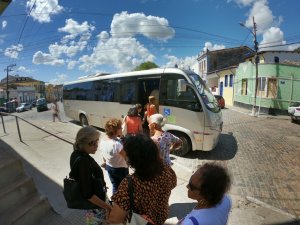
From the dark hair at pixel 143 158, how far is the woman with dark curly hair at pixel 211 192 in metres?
0.36

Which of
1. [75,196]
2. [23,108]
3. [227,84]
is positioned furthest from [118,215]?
[23,108]

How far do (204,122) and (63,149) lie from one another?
4.47m

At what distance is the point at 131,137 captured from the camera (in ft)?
7.18

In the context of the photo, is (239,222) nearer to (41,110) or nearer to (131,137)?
(131,137)

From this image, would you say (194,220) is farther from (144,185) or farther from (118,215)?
(118,215)

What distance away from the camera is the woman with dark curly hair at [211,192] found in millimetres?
1749

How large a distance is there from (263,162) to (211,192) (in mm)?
6684

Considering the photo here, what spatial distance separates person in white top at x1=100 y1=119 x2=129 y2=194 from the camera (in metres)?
3.49

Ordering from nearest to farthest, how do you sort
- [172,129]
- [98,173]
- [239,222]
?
[98,173]
[239,222]
[172,129]

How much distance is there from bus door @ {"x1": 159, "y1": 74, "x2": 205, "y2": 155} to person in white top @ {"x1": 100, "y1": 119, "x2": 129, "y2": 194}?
4.33m

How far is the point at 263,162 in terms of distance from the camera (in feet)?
25.0

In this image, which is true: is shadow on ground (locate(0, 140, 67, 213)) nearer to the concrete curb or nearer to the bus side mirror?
the concrete curb

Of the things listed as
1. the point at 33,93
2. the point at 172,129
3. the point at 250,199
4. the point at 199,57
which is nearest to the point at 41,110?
the point at 199,57

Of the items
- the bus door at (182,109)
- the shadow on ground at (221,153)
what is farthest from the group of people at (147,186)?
the shadow on ground at (221,153)
